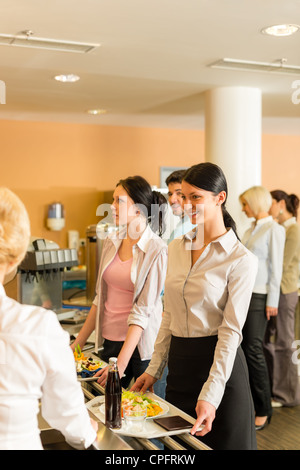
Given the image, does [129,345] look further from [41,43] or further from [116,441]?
[41,43]

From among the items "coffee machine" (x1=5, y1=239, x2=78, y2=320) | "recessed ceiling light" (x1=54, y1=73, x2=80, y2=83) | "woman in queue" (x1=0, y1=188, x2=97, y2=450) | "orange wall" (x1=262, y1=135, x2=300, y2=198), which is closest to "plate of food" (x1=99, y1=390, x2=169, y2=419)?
"woman in queue" (x1=0, y1=188, x2=97, y2=450)

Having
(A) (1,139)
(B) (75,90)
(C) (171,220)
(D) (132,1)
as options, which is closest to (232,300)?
(D) (132,1)

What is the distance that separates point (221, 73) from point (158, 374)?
2.80 m

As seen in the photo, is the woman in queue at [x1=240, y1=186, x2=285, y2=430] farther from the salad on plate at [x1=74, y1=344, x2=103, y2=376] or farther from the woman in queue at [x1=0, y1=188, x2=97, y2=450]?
the woman in queue at [x1=0, y1=188, x2=97, y2=450]

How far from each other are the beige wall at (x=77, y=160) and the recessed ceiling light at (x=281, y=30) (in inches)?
141

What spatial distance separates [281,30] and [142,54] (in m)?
0.91

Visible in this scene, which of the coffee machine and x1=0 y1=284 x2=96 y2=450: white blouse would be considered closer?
x1=0 y1=284 x2=96 y2=450: white blouse

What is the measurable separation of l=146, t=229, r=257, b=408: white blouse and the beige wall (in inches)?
178

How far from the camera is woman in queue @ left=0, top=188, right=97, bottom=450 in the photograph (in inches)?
45.6

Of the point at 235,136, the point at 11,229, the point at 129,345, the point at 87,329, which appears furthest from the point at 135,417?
the point at 235,136

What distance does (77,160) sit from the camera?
6566 mm

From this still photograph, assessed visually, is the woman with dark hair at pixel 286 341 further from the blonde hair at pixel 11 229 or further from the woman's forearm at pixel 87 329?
the blonde hair at pixel 11 229

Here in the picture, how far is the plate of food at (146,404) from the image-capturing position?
174 centimetres

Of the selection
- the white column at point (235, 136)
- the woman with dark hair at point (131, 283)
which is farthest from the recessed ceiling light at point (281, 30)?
the white column at point (235, 136)
